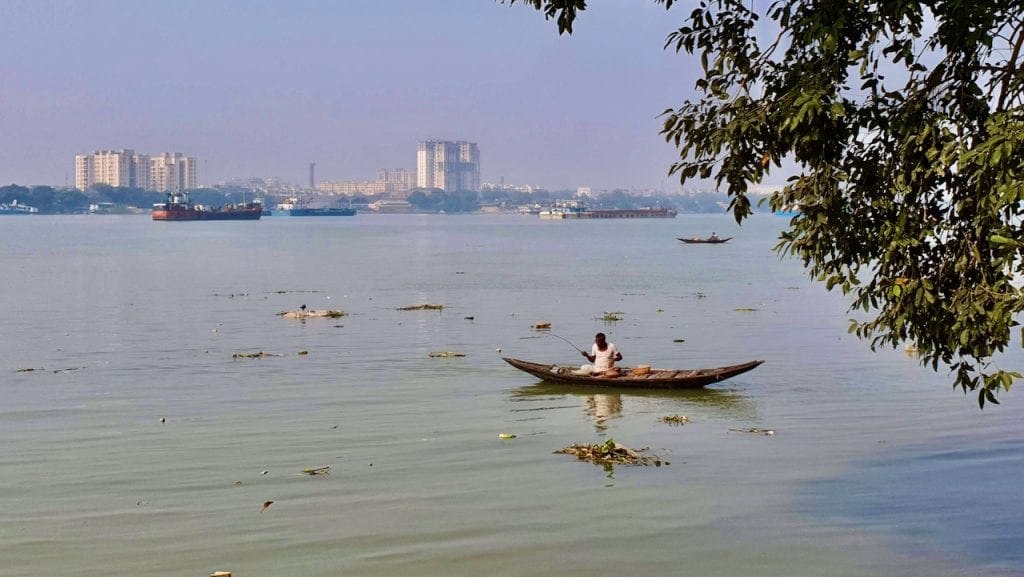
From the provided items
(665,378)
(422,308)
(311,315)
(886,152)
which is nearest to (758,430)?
(665,378)

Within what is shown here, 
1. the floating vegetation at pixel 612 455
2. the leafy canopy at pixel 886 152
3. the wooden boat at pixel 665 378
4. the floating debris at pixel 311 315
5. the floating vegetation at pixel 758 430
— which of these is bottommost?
the floating debris at pixel 311 315

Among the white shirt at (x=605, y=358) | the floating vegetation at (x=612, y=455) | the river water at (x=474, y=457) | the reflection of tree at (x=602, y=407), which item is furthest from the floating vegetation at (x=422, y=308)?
the floating vegetation at (x=612, y=455)

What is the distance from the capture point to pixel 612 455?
738 inches

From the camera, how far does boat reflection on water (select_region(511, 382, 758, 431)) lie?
2373cm

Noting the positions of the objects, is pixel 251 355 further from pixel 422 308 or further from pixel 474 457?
pixel 422 308

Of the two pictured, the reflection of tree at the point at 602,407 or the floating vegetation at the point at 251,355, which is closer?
the reflection of tree at the point at 602,407

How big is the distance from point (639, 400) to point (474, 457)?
6.25m

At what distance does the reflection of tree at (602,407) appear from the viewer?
23.0 metres

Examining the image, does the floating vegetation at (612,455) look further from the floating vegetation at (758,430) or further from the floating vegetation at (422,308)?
the floating vegetation at (422,308)

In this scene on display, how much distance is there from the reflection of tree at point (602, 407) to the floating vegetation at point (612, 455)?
9.92 ft

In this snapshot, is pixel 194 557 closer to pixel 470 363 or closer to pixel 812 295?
pixel 470 363

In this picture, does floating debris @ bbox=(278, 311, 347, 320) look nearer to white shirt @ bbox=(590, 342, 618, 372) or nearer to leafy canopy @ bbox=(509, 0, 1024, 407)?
white shirt @ bbox=(590, 342, 618, 372)

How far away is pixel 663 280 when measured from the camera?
69062mm

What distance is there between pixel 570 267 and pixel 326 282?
2106 centimetres
